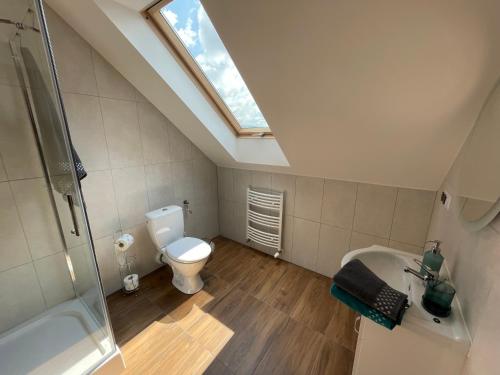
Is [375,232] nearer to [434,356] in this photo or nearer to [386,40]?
[434,356]

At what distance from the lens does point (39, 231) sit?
59.6 inches

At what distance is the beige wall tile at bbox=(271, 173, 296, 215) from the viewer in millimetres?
2207

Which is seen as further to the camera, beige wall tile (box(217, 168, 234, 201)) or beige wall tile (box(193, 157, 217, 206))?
beige wall tile (box(217, 168, 234, 201))

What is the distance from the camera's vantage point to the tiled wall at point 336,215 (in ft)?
5.54

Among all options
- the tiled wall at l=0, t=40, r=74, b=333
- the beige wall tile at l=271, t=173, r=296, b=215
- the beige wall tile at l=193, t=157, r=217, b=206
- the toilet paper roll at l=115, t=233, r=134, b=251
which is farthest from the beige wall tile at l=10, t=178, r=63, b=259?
the beige wall tile at l=271, t=173, r=296, b=215

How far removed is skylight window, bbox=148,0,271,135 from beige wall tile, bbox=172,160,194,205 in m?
0.73

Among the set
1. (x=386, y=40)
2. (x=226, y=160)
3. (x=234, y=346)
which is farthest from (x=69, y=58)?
(x=234, y=346)

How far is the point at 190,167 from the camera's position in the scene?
96.4 inches

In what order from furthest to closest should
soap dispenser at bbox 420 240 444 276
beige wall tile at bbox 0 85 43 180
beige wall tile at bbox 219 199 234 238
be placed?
1. beige wall tile at bbox 219 199 234 238
2. beige wall tile at bbox 0 85 43 180
3. soap dispenser at bbox 420 240 444 276

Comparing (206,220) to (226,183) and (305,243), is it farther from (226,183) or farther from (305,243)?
(305,243)

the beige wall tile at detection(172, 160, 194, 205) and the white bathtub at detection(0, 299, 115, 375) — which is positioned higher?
the beige wall tile at detection(172, 160, 194, 205)

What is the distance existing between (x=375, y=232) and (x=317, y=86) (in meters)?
1.40

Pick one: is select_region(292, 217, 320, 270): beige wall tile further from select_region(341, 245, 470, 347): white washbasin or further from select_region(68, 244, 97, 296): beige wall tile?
select_region(68, 244, 97, 296): beige wall tile

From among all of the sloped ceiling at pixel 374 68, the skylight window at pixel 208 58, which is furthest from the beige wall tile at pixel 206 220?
the sloped ceiling at pixel 374 68
